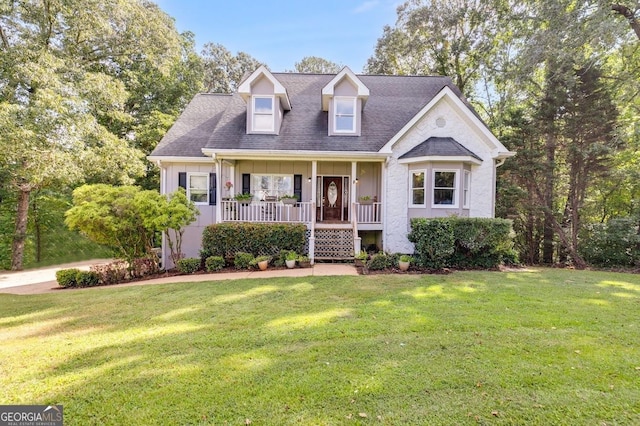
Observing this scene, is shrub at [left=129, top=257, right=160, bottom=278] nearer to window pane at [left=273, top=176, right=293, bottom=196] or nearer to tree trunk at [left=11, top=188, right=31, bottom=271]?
window pane at [left=273, top=176, right=293, bottom=196]

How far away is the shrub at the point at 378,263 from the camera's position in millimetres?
9578

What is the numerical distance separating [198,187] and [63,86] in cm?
610

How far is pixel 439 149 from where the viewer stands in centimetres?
1130

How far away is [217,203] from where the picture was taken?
11.6 m

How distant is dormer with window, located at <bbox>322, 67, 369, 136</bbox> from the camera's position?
12742mm

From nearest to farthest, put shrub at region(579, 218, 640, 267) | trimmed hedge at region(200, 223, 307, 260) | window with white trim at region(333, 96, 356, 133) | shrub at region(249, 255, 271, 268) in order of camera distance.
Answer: shrub at region(249, 255, 271, 268)
trimmed hedge at region(200, 223, 307, 260)
shrub at region(579, 218, 640, 267)
window with white trim at region(333, 96, 356, 133)

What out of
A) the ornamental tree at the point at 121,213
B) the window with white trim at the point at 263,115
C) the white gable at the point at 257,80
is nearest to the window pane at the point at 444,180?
the window with white trim at the point at 263,115

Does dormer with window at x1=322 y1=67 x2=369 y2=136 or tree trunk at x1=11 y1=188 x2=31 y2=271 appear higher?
dormer with window at x1=322 y1=67 x2=369 y2=136

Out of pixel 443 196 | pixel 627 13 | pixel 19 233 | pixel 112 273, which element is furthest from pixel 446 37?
pixel 19 233

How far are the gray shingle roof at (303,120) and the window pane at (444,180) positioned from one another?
261 cm

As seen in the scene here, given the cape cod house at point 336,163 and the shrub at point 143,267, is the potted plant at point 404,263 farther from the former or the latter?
the shrub at point 143,267

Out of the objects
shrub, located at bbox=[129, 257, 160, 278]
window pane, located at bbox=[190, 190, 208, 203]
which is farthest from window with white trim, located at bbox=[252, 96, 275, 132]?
shrub, located at bbox=[129, 257, 160, 278]

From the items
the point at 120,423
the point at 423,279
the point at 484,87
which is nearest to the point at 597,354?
the point at 423,279

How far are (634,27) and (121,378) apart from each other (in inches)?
753
